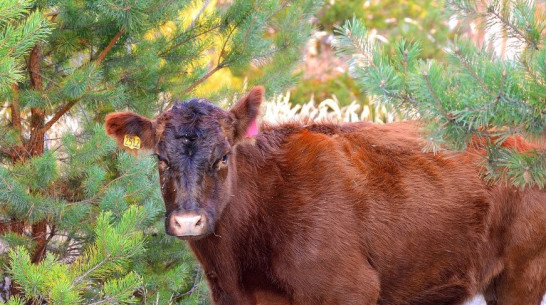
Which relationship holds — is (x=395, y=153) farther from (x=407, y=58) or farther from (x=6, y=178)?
(x=6, y=178)

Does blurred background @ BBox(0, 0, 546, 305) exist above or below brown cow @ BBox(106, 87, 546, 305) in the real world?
above

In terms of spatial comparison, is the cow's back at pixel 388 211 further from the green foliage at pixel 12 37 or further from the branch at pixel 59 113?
the green foliage at pixel 12 37

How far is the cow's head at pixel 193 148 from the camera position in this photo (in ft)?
15.1

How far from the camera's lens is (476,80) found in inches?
139

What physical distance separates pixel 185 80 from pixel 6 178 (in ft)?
6.44

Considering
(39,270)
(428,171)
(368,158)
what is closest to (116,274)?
(39,270)

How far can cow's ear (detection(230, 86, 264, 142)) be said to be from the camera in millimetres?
5078

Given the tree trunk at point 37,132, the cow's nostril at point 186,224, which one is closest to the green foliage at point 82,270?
the cow's nostril at point 186,224

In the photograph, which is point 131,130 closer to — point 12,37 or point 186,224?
point 186,224

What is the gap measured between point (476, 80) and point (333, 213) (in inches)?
74.2

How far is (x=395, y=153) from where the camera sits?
5.68 meters

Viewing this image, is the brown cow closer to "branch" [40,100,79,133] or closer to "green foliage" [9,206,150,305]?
"green foliage" [9,206,150,305]

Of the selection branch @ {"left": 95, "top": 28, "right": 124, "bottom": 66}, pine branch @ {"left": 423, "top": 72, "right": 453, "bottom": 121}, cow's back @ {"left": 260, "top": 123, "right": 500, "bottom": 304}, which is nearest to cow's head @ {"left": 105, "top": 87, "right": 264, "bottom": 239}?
cow's back @ {"left": 260, "top": 123, "right": 500, "bottom": 304}

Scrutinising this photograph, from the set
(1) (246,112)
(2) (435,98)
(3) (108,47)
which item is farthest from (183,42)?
(2) (435,98)
